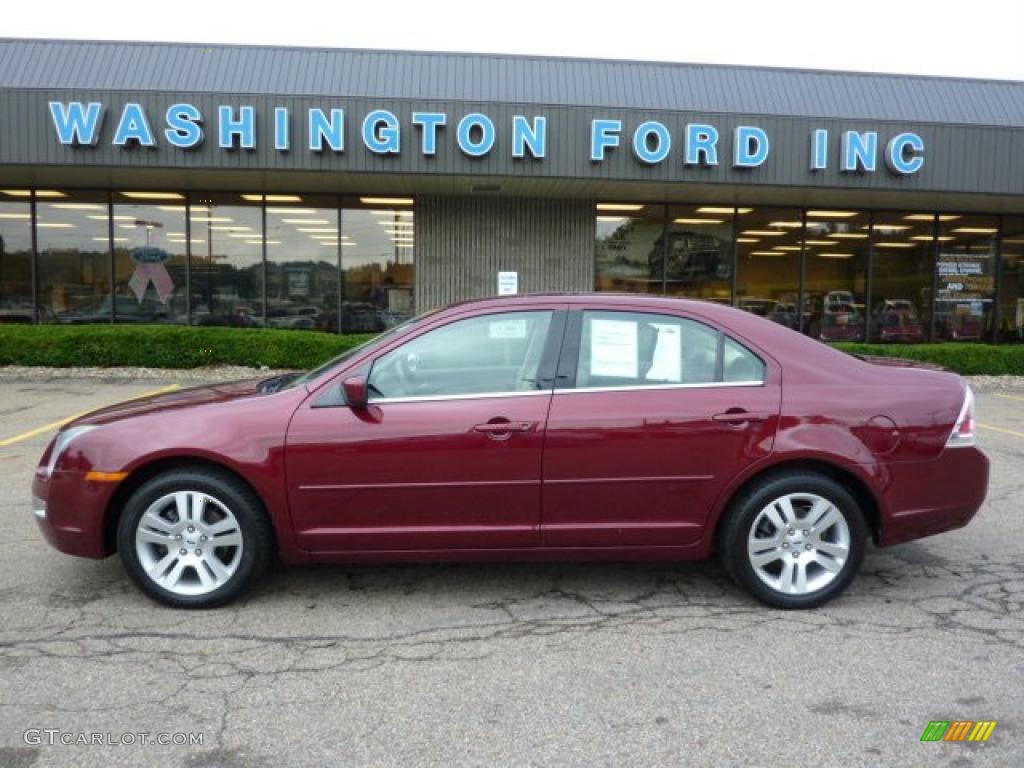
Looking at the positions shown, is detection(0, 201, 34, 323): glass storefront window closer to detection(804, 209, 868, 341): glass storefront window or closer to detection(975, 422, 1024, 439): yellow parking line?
detection(804, 209, 868, 341): glass storefront window

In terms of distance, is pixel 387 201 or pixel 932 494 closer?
pixel 932 494

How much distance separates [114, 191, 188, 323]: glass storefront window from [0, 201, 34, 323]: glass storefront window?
166cm

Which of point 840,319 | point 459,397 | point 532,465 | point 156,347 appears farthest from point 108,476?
point 840,319

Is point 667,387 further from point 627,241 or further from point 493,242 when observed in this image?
point 627,241

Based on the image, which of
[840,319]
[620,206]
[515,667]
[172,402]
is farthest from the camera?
[840,319]

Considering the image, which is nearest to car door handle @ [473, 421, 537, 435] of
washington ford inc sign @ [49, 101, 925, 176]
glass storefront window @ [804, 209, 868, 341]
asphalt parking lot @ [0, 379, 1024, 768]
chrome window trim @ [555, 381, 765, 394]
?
chrome window trim @ [555, 381, 765, 394]

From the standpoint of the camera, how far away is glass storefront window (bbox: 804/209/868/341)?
55.2 feet

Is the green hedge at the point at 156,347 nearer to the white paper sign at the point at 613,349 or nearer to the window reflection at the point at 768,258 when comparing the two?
the window reflection at the point at 768,258

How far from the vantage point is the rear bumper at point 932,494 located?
4.04 meters

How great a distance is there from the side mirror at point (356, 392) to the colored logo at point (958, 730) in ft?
8.72

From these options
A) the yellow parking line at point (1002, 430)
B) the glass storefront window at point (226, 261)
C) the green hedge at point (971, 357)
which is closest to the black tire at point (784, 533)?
the yellow parking line at point (1002, 430)

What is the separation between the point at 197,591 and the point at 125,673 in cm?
64

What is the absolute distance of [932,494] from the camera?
13.4 ft

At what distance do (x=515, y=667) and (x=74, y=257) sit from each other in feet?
50.4
